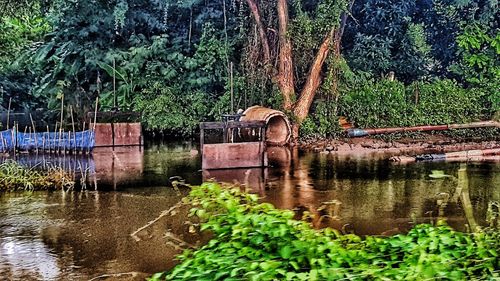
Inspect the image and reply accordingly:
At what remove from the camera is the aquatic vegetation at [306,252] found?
3174 millimetres

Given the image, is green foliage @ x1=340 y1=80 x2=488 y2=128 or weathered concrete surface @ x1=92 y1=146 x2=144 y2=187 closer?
weathered concrete surface @ x1=92 y1=146 x2=144 y2=187

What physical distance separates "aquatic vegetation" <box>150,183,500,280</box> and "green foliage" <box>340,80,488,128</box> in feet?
48.6

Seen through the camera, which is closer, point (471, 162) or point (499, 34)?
point (471, 162)

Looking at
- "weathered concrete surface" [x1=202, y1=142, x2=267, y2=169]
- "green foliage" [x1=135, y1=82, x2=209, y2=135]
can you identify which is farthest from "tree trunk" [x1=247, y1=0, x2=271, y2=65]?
"weathered concrete surface" [x1=202, y1=142, x2=267, y2=169]

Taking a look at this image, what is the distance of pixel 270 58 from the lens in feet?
61.4

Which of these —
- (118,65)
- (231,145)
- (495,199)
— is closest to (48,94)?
(118,65)

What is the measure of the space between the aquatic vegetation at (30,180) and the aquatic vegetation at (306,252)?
7745mm

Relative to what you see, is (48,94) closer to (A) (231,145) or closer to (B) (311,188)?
(A) (231,145)

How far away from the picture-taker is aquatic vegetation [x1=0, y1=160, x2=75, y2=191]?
10.9 metres

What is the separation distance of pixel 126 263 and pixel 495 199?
234 inches

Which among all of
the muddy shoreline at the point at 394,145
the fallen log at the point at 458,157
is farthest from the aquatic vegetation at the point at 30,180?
the fallen log at the point at 458,157

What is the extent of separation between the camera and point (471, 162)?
1388cm

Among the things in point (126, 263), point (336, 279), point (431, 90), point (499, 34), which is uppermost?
point (499, 34)

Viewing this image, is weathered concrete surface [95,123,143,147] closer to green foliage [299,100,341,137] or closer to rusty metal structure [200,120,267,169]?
rusty metal structure [200,120,267,169]
